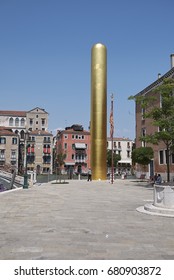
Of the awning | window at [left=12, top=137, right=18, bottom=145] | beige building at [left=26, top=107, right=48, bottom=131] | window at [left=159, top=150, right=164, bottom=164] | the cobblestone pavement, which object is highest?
beige building at [left=26, top=107, right=48, bottom=131]

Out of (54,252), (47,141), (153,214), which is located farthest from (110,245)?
(47,141)

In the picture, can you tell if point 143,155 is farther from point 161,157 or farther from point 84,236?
point 84,236

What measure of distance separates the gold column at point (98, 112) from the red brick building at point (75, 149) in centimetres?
4294

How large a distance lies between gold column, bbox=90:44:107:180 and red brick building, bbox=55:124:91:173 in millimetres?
42942

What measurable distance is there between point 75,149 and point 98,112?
44.4 meters

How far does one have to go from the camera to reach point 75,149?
266 feet

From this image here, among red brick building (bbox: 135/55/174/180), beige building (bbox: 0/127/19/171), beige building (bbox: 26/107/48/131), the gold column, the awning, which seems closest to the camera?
the gold column

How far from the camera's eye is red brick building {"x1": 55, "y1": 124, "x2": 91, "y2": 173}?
81.1 m

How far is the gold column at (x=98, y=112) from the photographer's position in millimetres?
36969

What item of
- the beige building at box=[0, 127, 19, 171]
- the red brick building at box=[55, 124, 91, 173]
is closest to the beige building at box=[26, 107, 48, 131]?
the red brick building at box=[55, 124, 91, 173]

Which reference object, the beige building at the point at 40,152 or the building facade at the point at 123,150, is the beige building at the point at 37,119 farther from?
the building facade at the point at 123,150

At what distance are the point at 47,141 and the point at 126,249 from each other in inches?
2924

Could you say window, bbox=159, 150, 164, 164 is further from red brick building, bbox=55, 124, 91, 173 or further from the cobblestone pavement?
red brick building, bbox=55, 124, 91, 173

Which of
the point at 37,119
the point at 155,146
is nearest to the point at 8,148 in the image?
the point at 37,119
